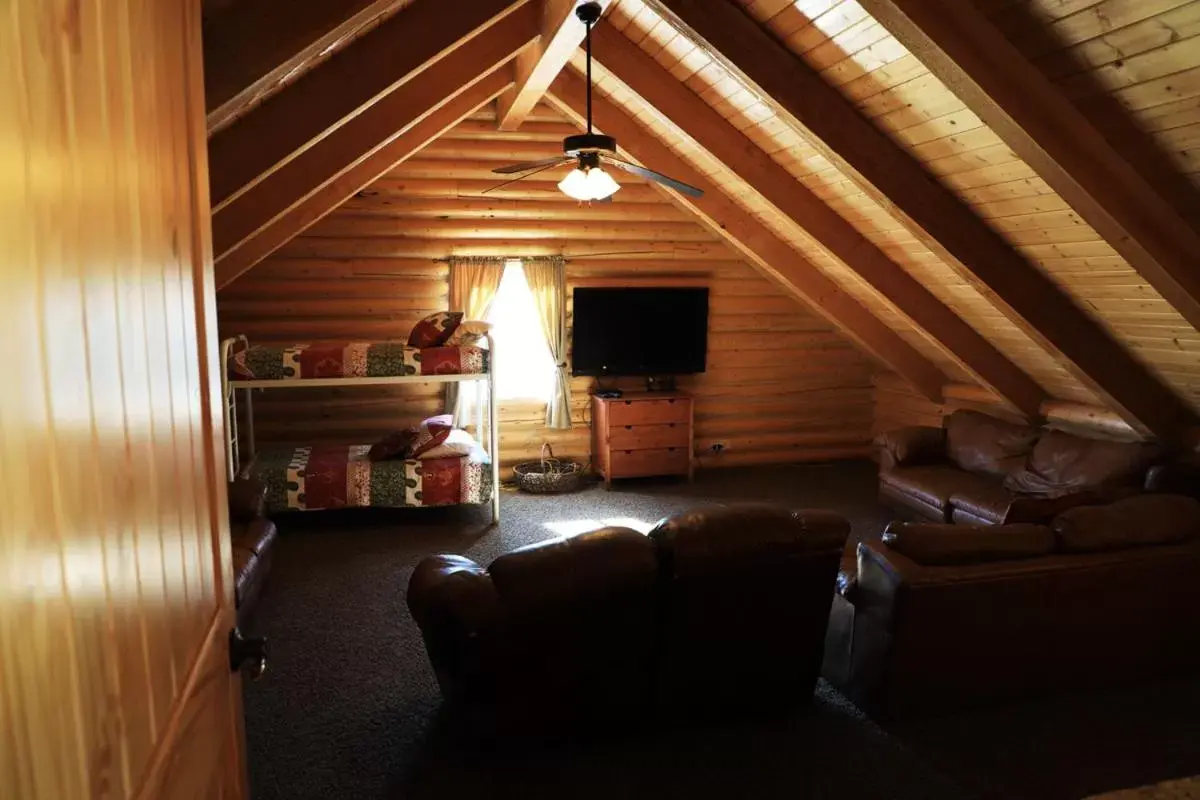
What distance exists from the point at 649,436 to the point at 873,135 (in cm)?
338

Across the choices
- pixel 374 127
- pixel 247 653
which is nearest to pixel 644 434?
pixel 374 127

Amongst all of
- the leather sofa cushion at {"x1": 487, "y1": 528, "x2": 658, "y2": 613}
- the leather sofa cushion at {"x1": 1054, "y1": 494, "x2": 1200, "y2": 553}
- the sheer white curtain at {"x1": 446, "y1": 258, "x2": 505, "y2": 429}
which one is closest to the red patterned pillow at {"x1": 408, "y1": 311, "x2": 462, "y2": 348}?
the sheer white curtain at {"x1": 446, "y1": 258, "x2": 505, "y2": 429}

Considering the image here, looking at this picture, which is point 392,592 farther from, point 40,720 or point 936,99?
point 40,720

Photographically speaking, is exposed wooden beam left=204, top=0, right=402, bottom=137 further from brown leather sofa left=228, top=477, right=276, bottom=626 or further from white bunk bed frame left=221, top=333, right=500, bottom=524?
white bunk bed frame left=221, top=333, right=500, bottom=524

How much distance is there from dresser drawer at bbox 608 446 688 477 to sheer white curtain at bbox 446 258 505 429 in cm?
120

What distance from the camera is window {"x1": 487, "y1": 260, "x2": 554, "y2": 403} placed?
7.18m

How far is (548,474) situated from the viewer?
6.80 metres

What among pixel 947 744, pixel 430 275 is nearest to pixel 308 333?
pixel 430 275

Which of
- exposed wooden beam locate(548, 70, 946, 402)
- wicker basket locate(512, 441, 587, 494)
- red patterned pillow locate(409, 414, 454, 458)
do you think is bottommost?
wicker basket locate(512, 441, 587, 494)

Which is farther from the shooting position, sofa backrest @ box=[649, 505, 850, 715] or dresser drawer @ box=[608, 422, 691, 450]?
dresser drawer @ box=[608, 422, 691, 450]

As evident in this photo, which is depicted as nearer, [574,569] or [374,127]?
[574,569]

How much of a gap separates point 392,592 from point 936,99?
12.2 ft

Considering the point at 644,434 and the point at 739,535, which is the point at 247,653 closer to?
the point at 739,535

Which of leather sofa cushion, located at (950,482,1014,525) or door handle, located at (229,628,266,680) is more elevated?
door handle, located at (229,628,266,680)
